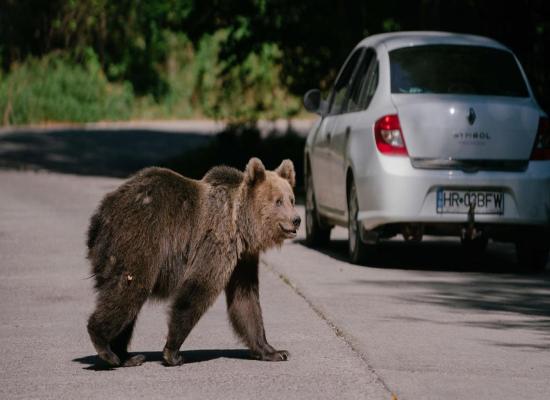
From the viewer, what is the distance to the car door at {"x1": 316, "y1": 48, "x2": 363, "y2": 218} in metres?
14.4

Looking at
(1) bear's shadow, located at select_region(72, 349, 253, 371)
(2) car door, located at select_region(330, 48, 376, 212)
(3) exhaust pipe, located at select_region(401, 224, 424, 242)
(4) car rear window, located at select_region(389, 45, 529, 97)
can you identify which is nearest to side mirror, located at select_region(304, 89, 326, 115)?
(2) car door, located at select_region(330, 48, 376, 212)

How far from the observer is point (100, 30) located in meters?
41.0

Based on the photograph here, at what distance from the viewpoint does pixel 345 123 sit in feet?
45.8

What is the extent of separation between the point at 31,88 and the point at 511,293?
3342 cm

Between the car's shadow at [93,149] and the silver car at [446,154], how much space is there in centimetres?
1540

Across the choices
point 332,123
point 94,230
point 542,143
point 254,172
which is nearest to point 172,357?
point 94,230

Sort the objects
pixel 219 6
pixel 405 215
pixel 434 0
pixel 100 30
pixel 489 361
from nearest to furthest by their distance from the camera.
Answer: pixel 489 361 → pixel 405 215 → pixel 434 0 → pixel 219 6 → pixel 100 30

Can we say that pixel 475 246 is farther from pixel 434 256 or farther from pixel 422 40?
pixel 422 40

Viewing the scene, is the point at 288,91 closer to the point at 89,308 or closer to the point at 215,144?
the point at 215,144

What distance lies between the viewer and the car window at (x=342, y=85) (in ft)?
48.3

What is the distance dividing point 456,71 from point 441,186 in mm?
1444

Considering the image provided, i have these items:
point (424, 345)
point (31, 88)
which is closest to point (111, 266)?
point (424, 345)

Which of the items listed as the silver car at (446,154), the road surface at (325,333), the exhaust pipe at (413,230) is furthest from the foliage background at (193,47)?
the exhaust pipe at (413,230)

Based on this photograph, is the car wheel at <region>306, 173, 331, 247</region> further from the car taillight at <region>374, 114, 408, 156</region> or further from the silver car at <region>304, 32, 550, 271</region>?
the car taillight at <region>374, 114, 408, 156</region>
